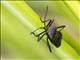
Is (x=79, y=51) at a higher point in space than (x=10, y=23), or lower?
lower

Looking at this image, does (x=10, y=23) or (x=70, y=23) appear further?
(x=70, y=23)

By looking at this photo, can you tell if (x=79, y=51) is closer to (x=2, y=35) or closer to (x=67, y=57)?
(x=67, y=57)

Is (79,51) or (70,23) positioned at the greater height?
(70,23)

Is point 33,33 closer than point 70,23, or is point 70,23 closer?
point 33,33

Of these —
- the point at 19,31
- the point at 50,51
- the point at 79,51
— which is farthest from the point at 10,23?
the point at 79,51

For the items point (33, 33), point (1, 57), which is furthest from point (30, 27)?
point (1, 57)

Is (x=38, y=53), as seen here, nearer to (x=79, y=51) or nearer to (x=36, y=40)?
(x=36, y=40)
